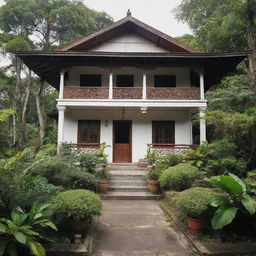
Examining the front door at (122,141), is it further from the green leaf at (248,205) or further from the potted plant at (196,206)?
the green leaf at (248,205)

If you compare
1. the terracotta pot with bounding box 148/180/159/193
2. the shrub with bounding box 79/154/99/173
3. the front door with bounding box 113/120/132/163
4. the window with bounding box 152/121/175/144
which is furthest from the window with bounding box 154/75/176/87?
the terracotta pot with bounding box 148/180/159/193

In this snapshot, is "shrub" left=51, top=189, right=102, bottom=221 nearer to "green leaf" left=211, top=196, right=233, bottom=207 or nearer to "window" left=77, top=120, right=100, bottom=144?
"green leaf" left=211, top=196, right=233, bottom=207

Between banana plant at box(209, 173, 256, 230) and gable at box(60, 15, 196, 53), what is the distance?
958 centimetres

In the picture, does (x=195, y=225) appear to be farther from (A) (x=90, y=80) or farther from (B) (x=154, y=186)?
(A) (x=90, y=80)

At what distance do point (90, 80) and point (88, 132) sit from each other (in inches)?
127

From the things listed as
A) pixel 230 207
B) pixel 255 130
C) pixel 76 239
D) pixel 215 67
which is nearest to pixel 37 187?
pixel 76 239

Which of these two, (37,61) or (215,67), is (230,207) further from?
(37,61)

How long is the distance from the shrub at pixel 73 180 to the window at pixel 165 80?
26.4 feet

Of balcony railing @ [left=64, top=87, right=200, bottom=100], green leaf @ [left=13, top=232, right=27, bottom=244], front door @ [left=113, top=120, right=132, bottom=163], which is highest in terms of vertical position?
balcony railing @ [left=64, top=87, right=200, bottom=100]

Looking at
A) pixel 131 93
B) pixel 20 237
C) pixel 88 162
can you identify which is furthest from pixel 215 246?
pixel 131 93

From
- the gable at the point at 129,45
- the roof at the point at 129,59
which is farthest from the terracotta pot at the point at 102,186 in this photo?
the gable at the point at 129,45

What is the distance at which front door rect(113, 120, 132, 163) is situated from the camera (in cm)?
1123

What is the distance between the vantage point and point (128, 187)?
6.99 m

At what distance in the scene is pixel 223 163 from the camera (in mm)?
6387
